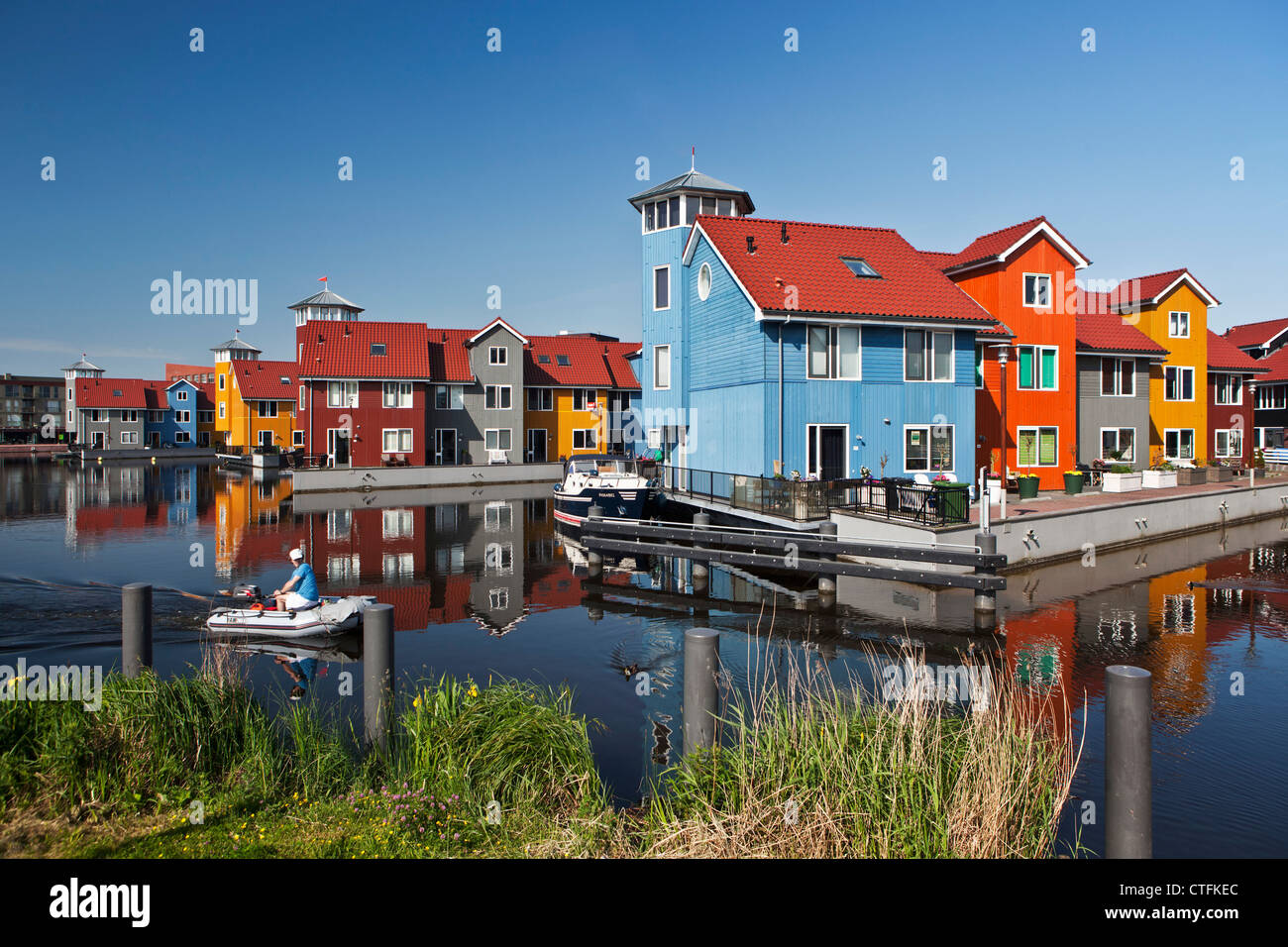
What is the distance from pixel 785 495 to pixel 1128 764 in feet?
61.1

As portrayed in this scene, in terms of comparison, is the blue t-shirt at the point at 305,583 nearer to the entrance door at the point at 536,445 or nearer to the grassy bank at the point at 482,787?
the grassy bank at the point at 482,787

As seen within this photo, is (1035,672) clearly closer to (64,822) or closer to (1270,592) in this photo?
(1270,592)

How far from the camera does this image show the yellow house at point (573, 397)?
6038 centimetres

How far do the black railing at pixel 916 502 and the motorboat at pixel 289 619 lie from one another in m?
13.3

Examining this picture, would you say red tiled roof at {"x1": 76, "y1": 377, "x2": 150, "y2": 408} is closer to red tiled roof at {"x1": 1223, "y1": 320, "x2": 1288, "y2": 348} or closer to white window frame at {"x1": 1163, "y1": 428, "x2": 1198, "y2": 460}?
white window frame at {"x1": 1163, "y1": 428, "x2": 1198, "y2": 460}

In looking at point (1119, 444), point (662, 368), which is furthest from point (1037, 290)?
point (662, 368)

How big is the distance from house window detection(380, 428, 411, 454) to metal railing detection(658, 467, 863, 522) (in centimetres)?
2974

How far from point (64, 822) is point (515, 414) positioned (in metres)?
52.0

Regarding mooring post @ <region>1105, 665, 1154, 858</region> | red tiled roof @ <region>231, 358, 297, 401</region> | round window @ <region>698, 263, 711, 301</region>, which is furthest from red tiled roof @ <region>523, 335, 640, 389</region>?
mooring post @ <region>1105, 665, 1154, 858</region>

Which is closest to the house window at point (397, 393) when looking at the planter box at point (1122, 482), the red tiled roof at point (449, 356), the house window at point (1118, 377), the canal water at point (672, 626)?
the red tiled roof at point (449, 356)

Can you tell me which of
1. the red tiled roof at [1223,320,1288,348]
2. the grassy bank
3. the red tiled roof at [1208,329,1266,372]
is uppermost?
the red tiled roof at [1223,320,1288,348]

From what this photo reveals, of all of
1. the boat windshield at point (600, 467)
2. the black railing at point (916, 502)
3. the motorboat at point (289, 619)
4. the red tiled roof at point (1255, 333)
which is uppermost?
the red tiled roof at point (1255, 333)

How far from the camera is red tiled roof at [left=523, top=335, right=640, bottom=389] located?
60562 mm

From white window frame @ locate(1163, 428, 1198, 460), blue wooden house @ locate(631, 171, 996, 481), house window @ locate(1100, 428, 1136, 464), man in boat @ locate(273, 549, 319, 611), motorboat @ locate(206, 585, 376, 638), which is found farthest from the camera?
white window frame @ locate(1163, 428, 1198, 460)
